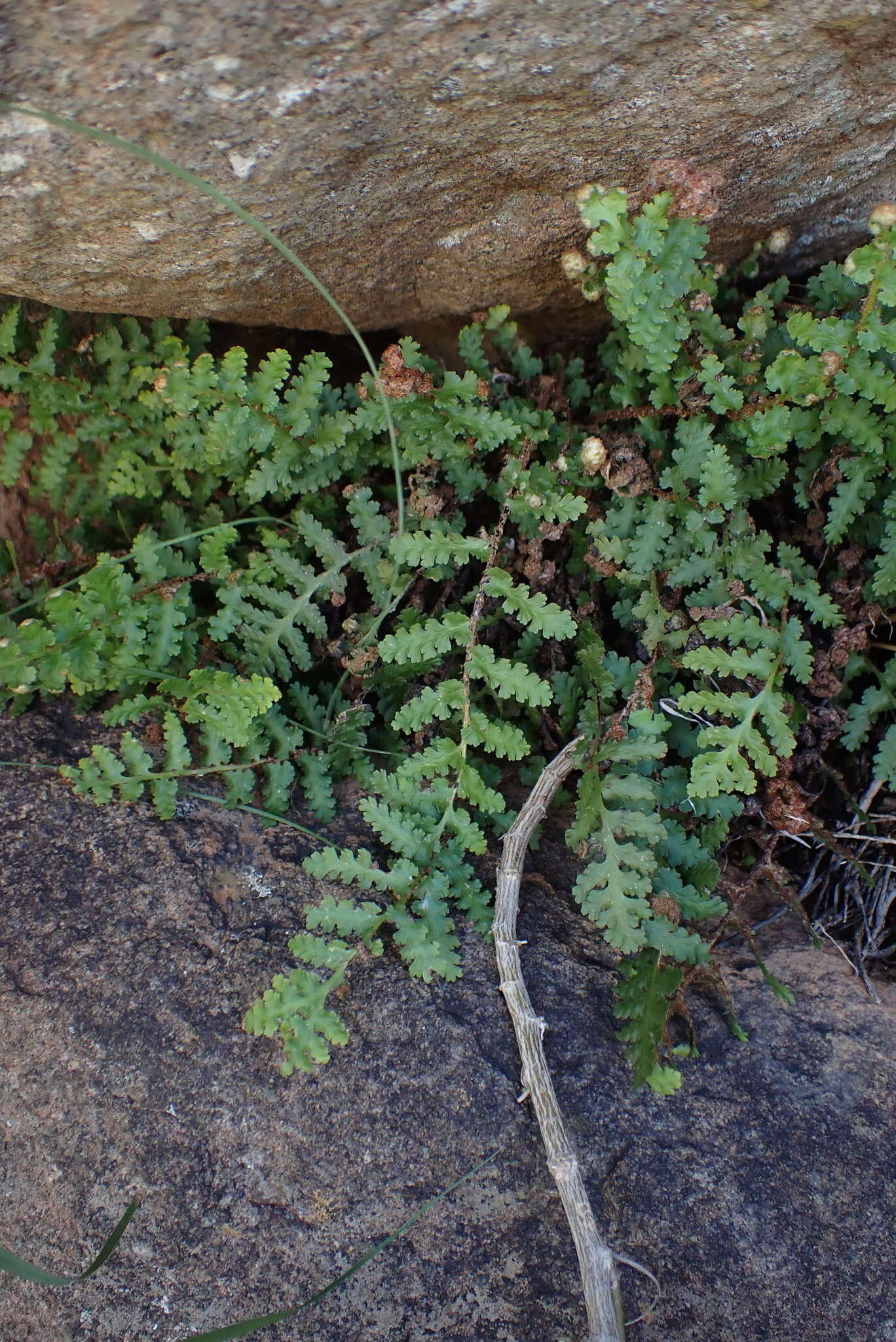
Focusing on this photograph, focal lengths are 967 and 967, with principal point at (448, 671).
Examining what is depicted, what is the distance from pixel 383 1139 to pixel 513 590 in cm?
160

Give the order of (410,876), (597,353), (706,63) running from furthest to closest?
(597,353), (410,876), (706,63)

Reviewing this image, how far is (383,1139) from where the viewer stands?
2508 mm

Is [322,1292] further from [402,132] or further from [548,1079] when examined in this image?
[402,132]

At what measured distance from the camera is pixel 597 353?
11.5 feet

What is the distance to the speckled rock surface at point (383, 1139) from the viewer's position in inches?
91.9

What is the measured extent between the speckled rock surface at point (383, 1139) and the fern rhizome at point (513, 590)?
7.2 inches

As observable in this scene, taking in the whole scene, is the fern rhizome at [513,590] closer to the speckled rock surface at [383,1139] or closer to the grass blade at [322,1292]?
the speckled rock surface at [383,1139]

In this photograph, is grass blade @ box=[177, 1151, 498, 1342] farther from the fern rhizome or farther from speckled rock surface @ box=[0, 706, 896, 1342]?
the fern rhizome

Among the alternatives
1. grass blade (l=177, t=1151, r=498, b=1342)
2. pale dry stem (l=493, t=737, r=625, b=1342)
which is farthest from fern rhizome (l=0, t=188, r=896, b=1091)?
grass blade (l=177, t=1151, r=498, b=1342)

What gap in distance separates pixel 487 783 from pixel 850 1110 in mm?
1376

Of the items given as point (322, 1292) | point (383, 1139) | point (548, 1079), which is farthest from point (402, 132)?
point (322, 1292)

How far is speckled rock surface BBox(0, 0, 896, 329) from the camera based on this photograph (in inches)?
88.4

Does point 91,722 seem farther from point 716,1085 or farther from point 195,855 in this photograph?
point 716,1085

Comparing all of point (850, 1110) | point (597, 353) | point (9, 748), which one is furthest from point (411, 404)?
point (850, 1110)
